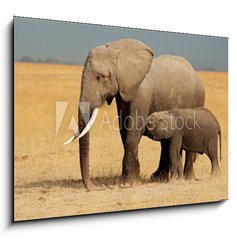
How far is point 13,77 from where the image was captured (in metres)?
3.12

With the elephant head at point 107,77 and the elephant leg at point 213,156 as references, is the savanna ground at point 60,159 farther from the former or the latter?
the elephant leg at point 213,156

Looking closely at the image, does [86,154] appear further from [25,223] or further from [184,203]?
[184,203]

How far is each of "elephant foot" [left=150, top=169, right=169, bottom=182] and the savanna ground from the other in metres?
0.03

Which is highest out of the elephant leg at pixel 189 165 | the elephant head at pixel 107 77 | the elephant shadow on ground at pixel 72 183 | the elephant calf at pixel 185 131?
the elephant head at pixel 107 77

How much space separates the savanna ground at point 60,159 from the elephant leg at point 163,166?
0.04 m

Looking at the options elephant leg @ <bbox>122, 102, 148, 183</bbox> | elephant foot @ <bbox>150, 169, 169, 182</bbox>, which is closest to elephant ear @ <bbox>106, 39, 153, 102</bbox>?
elephant leg @ <bbox>122, 102, 148, 183</bbox>

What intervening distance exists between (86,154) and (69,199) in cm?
27

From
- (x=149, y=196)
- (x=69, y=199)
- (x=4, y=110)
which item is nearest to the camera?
(x=4, y=110)

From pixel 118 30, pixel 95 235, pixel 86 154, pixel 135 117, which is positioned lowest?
pixel 95 235

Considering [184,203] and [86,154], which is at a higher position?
[86,154]

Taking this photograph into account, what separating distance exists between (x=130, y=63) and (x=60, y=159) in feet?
2.32

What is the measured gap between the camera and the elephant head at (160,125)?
355 cm

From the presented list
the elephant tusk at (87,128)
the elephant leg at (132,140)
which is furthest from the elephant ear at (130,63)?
the elephant tusk at (87,128)

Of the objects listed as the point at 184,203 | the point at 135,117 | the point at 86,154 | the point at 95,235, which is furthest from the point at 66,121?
the point at 184,203
